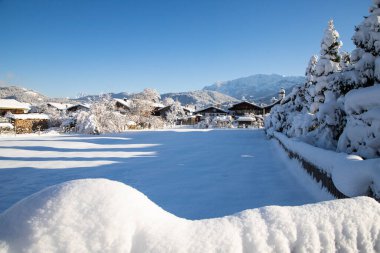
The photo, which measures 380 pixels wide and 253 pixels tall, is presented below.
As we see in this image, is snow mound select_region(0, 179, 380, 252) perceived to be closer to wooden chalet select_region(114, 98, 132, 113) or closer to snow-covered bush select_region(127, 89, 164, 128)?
snow-covered bush select_region(127, 89, 164, 128)

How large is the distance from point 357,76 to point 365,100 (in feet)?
5.98

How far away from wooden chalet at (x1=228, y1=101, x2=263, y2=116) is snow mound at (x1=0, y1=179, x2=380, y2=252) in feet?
226

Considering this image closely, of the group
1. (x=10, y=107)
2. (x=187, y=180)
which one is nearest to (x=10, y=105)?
(x=10, y=107)

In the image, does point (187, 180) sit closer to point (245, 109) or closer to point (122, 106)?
point (122, 106)

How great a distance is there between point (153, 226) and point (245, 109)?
230 ft

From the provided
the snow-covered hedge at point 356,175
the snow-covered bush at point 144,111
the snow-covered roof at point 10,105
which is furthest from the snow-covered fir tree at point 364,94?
the snow-covered roof at point 10,105

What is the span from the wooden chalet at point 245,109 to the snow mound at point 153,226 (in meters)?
68.7

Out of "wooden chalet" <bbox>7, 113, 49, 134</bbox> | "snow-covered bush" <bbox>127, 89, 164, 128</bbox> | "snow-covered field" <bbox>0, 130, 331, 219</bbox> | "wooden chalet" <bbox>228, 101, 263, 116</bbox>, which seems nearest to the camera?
"snow-covered field" <bbox>0, 130, 331, 219</bbox>

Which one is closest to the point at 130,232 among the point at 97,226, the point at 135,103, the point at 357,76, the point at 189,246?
the point at 97,226

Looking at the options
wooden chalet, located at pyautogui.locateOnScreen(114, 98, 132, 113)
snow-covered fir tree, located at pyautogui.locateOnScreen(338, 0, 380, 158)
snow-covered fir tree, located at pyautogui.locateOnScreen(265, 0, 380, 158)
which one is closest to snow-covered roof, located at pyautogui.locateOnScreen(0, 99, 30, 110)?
wooden chalet, located at pyautogui.locateOnScreen(114, 98, 132, 113)

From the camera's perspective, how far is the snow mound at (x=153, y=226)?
63.6 inches

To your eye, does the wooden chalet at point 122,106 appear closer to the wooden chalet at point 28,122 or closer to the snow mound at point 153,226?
the wooden chalet at point 28,122

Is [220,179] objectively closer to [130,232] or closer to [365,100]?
[365,100]

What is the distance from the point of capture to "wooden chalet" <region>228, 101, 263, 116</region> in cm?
6938
